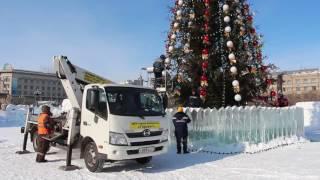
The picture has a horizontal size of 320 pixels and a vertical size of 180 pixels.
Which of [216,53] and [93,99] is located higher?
[216,53]

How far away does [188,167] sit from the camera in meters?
11.8

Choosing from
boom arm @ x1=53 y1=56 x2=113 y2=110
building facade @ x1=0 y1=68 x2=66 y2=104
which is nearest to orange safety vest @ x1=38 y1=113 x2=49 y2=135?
boom arm @ x1=53 y1=56 x2=113 y2=110

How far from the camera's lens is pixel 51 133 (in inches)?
507

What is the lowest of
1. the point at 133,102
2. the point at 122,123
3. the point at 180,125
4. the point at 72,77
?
the point at 180,125

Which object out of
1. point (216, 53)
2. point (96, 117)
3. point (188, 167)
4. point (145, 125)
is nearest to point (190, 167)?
point (188, 167)

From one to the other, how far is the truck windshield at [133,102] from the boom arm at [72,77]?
2111 millimetres

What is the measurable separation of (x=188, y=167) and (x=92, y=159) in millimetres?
2755

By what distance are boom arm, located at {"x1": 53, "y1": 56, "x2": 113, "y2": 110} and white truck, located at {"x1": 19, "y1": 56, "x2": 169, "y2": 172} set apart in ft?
1.81

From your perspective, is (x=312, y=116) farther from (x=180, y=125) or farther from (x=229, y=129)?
(x=180, y=125)

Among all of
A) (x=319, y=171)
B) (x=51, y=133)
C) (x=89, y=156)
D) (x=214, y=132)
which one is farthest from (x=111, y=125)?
(x=214, y=132)

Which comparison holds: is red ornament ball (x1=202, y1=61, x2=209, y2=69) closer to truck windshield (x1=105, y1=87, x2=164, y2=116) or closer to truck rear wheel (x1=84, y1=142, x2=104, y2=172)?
truck windshield (x1=105, y1=87, x2=164, y2=116)

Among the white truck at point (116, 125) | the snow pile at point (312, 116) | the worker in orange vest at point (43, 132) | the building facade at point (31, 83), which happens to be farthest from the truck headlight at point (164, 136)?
the building facade at point (31, 83)

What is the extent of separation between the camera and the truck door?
10695 mm

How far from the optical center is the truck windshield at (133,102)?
10.8m
